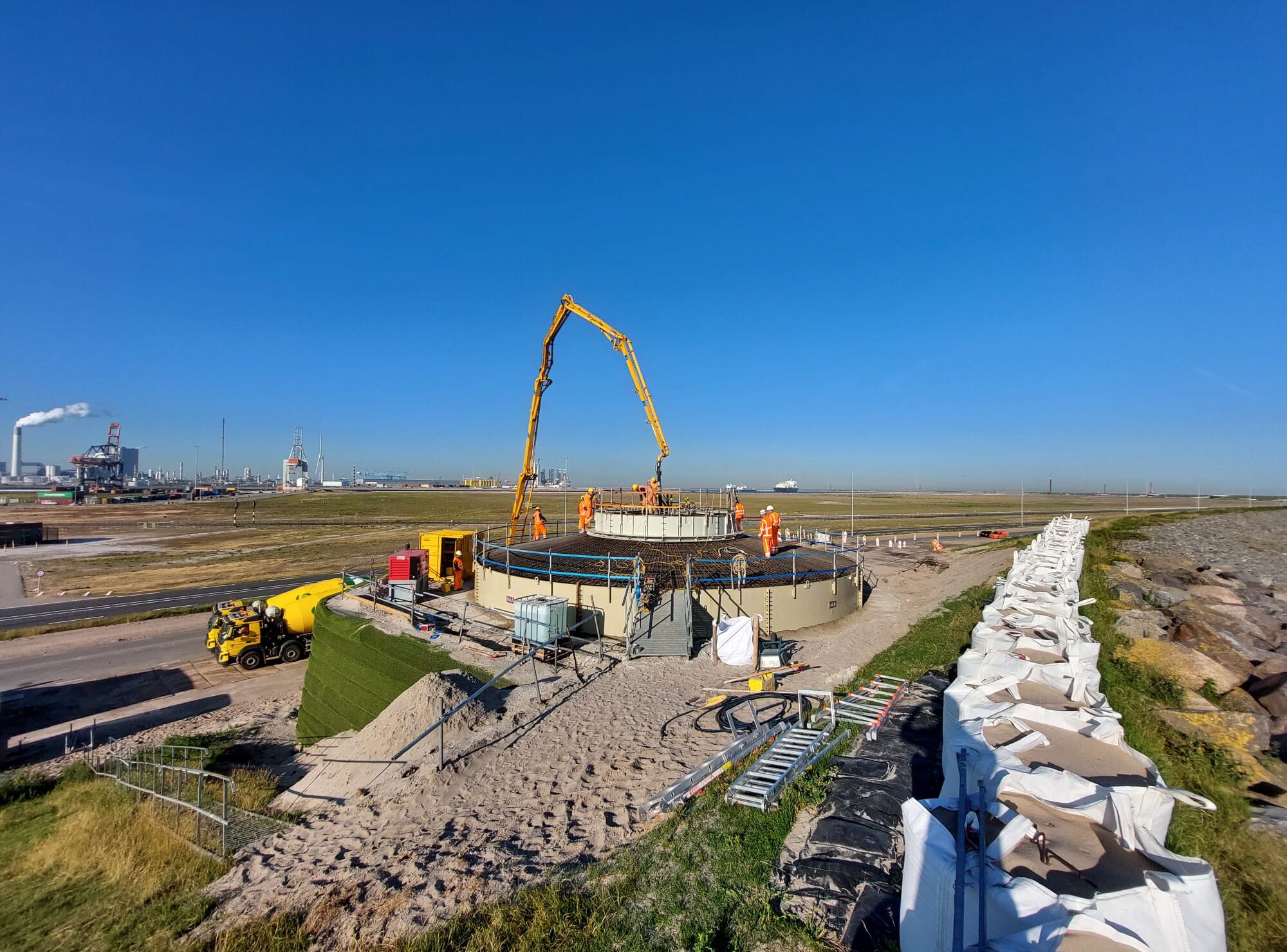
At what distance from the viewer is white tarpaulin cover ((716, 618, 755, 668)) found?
1479cm

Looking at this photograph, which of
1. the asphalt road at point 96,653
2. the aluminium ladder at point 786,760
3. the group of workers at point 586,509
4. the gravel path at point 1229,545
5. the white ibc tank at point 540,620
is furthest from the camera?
the gravel path at point 1229,545

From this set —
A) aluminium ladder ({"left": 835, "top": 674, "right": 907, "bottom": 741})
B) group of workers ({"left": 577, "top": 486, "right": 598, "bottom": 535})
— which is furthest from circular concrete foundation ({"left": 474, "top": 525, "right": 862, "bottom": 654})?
A: aluminium ladder ({"left": 835, "top": 674, "right": 907, "bottom": 741})

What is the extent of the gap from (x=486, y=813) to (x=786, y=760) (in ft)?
14.9

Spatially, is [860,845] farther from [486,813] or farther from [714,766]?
[486,813]

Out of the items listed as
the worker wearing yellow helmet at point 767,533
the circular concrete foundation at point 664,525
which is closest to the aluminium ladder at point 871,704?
the worker wearing yellow helmet at point 767,533

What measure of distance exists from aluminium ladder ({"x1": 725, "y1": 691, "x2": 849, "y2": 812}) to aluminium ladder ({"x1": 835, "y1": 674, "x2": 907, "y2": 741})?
12.0 inches

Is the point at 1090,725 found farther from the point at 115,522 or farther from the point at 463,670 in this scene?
the point at 115,522

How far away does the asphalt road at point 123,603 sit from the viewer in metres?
30.3

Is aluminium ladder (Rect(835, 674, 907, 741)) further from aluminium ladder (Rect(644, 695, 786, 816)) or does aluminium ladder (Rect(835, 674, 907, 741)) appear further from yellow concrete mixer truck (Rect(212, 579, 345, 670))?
yellow concrete mixer truck (Rect(212, 579, 345, 670))

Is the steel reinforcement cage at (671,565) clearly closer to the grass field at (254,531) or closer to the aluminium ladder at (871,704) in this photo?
the aluminium ladder at (871,704)

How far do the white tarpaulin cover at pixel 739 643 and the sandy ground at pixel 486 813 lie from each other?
0.88m

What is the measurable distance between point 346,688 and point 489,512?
85661mm

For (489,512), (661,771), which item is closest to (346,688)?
(661,771)

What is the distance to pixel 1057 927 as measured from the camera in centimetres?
324
